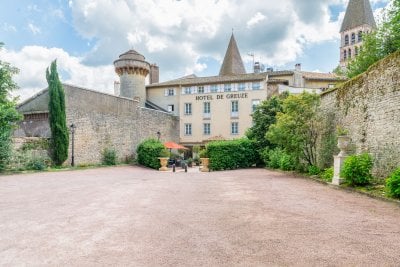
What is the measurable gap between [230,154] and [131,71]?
20.0 meters

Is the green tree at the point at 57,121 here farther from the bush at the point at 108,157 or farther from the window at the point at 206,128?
the window at the point at 206,128

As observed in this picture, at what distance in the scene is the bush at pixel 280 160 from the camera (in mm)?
17534

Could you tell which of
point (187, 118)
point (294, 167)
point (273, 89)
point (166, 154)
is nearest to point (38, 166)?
point (166, 154)

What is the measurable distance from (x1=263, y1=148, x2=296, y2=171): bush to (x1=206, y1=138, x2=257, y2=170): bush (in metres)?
1.42

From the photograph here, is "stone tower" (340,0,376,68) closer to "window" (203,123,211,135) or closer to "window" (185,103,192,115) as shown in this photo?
"window" (203,123,211,135)

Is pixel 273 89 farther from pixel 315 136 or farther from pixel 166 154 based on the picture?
pixel 315 136

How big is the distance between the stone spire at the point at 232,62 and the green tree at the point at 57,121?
28.9 m

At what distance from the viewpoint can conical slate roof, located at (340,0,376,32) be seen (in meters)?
62.3

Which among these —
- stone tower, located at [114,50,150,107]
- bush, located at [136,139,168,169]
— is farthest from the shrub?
stone tower, located at [114,50,150,107]

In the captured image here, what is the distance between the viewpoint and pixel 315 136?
15.9 meters

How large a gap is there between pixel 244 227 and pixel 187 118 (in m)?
33.9

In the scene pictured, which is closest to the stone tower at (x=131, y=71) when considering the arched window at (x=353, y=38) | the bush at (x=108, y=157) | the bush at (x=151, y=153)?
the bush at (x=151, y=153)

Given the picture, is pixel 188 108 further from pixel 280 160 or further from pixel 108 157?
pixel 280 160

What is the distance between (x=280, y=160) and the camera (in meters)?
18.8
